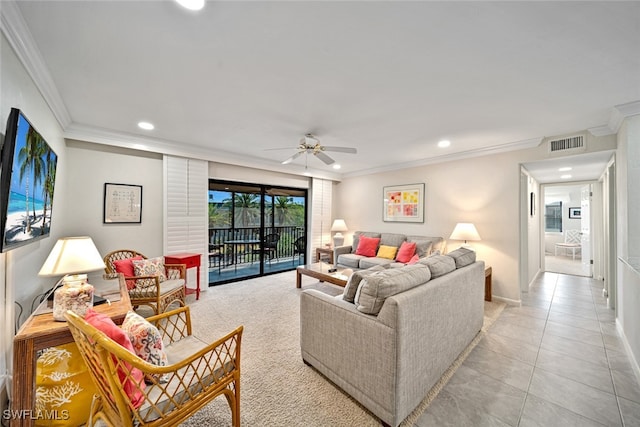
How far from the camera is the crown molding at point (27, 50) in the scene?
136 centimetres

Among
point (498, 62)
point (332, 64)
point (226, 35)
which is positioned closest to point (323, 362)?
point (332, 64)

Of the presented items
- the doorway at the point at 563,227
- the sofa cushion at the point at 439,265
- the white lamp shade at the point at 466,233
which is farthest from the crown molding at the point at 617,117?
the doorway at the point at 563,227

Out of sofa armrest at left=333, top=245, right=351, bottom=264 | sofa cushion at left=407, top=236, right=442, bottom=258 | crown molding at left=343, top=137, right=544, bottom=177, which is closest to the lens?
crown molding at left=343, top=137, right=544, bottom=177

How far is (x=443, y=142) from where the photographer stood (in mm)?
3705

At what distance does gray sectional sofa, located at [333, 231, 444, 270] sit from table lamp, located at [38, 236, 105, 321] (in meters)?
3.50

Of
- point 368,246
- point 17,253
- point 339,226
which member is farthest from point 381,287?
point 339,226

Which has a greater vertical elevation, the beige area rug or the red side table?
the red side table

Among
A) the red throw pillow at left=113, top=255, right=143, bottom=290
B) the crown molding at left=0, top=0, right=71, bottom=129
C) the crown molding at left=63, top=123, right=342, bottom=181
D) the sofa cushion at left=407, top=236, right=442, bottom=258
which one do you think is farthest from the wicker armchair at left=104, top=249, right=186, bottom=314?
the sofa cushion at left=407, top=236, right=442, bottom=258

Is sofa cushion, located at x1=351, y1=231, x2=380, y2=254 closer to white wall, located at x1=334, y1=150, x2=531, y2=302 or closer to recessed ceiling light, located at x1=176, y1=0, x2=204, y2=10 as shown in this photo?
white wall, located at x1=334, y1=150, x2=531, y2=302

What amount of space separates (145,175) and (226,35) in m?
3.09

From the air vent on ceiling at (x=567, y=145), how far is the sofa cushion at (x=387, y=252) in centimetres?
274

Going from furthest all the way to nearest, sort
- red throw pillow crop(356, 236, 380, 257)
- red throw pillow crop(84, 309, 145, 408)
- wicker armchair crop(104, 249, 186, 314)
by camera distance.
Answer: red throw pillow crop(356, 236, 380, 257), wicker armchair crop(104, 249, 186, 314), red throw pillow crop(84, 309, 145, 408)

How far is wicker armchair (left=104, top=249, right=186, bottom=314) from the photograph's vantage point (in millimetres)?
2895

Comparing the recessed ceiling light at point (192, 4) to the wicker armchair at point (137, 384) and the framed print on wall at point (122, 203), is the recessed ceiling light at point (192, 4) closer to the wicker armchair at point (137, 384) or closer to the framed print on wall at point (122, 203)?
the wicker armchair at point (137, 384)
